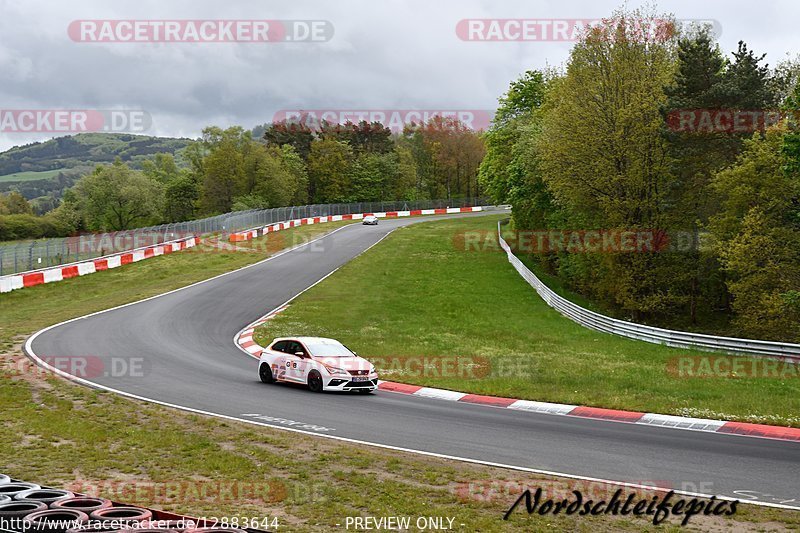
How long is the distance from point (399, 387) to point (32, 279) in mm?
25931

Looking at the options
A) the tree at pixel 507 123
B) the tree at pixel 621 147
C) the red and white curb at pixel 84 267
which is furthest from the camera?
the tree at pixel 507 123

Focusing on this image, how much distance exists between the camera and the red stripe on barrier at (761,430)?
14.9 m

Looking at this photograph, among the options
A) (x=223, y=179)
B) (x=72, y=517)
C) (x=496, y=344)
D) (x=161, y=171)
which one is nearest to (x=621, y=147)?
(x=496, y=344)

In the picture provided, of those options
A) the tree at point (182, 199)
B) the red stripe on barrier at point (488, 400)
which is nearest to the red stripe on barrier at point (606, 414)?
the red stripe on barrier at point (488, 400)

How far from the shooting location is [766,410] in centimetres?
1712

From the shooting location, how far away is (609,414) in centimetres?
1703

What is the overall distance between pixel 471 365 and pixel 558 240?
29.5 m

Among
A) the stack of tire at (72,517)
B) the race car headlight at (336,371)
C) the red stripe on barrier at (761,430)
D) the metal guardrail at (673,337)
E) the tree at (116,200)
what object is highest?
the tree at (116,200)

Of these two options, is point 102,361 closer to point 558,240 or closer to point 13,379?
point 13,379

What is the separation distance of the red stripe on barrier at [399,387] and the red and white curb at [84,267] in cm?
2430

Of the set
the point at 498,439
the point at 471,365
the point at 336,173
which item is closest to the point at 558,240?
the point at 471,365

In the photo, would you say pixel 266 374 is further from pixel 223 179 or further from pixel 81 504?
pixel 223 179

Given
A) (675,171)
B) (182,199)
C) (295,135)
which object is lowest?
(675,171)

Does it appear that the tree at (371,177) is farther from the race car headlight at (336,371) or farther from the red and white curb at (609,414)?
the race car headlight at (336,371)
